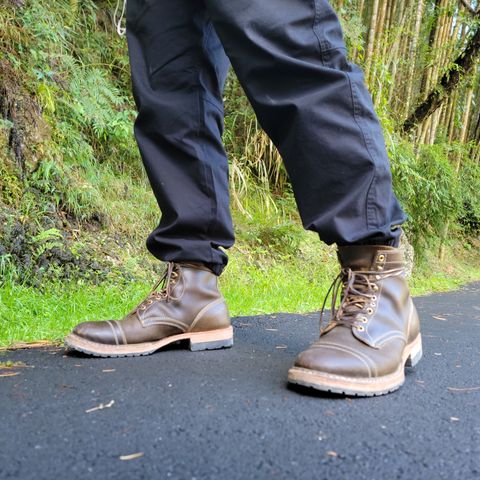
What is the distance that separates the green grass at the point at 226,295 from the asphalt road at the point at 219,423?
0.53 metres

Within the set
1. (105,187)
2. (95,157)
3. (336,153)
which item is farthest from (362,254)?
(95,157)

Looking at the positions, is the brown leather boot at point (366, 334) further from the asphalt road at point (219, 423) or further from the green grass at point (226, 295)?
the green grass at point (226, 295)

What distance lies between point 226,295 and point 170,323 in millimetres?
1379

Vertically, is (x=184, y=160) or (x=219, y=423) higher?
(x=184, y=160)

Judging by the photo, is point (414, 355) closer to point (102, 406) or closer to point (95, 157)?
point (102, 406)

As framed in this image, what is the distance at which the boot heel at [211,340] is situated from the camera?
148 centimetres

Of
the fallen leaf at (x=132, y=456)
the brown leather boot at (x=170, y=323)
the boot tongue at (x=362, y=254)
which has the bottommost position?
the brown leather boot at (x=170, y=323)

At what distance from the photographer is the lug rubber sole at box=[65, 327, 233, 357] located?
1.35 metres

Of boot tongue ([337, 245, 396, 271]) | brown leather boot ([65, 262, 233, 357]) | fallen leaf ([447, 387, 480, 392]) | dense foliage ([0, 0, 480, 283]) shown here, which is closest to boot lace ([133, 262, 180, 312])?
brown leather boot ([65, 262, 233, 357])

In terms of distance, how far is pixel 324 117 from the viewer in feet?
3.89

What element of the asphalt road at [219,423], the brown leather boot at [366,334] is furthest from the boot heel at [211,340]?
the brown leather boot at [366,334]

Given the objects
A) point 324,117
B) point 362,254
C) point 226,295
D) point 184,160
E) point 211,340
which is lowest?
point 226,295

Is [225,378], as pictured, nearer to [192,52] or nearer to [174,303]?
[174,303]

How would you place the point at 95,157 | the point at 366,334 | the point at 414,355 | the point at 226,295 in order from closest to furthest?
the point at 366,334
the point at 414,355
the point at 226,295
the point at 95,157
